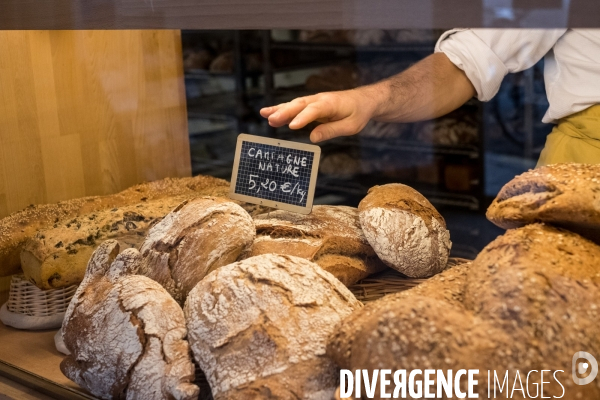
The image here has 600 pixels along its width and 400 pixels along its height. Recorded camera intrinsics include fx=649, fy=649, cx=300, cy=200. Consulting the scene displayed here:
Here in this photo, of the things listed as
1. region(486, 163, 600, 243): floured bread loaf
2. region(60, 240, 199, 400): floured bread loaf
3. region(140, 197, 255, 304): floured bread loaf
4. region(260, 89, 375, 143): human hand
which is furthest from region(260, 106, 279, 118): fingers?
region(486, 163, 600, 243): floured bread loaf

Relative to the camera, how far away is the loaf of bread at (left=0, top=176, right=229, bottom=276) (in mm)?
1695

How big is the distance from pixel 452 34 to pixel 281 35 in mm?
385

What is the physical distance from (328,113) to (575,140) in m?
0.52

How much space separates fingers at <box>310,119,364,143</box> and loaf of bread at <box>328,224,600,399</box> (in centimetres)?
60

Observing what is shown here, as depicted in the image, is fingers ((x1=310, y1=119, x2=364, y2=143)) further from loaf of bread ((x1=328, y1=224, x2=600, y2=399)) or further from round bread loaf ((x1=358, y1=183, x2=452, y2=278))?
loaf of bread ((x1=328, y1=224, x2=600, y2=399))

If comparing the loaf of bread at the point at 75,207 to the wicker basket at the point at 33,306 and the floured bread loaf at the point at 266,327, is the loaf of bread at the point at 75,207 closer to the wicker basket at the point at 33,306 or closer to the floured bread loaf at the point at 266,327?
the wicker basket at the point at 33,306

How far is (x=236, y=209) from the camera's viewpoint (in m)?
1.48

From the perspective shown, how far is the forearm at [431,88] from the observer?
3.95 feet

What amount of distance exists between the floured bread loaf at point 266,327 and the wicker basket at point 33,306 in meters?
0.56

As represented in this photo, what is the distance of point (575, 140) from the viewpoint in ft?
4.24

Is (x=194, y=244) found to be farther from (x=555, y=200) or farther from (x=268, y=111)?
(x=555, y=200)

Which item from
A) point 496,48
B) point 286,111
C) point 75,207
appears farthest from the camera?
point 75,207

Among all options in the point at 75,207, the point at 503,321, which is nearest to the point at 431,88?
the point at 503,321

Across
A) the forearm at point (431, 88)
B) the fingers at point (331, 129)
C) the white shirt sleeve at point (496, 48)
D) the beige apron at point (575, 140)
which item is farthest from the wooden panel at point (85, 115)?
the beige apron at point (575, 140)
